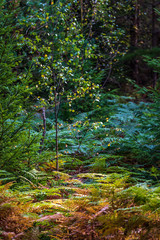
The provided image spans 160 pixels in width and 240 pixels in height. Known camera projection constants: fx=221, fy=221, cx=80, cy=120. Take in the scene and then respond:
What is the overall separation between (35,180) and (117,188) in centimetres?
131

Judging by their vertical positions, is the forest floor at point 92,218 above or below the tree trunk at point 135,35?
below

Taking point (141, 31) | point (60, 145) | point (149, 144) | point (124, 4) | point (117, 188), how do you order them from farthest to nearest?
point (141, 31)
point (124, 4)
point (60, 145)
point (149, 144)
point (117, 188)

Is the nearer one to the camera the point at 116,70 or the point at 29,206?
the point at 29,206

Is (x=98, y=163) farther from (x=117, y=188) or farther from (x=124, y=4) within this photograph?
(x=124, y=4)

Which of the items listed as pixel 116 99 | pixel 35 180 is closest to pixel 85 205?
pixel 35 180

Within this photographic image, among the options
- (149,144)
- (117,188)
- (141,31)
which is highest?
(141,31)

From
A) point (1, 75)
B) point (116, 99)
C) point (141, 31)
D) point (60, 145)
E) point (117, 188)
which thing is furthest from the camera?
point (141, 31)

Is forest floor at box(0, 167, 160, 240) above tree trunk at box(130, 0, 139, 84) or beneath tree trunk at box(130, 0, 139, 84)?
beneath

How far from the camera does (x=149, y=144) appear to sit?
3918 mm

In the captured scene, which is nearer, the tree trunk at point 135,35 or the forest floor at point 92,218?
the forest floor at point 92,218

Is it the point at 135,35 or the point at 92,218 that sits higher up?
the point at 135,35

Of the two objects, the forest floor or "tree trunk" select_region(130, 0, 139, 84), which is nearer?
the forest floor

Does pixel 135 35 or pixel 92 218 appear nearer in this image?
pixel 92 218

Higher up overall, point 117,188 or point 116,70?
point 116,70
